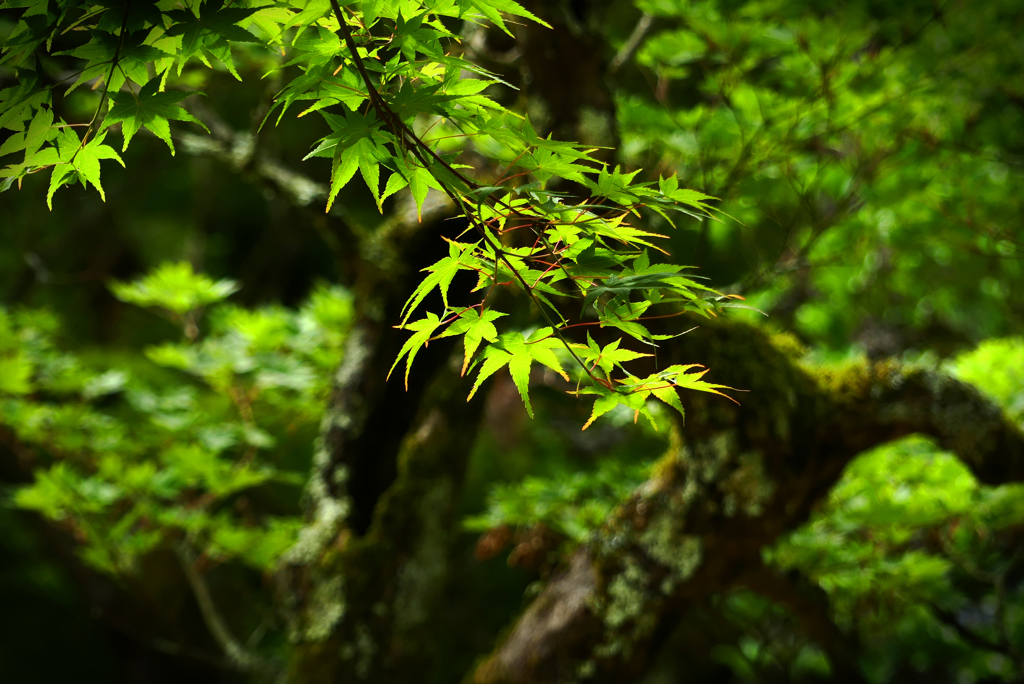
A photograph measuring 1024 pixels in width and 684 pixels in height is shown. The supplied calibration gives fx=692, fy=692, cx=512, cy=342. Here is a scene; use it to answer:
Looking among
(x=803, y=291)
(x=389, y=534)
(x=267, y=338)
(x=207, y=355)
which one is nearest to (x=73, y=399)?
(x=207, y=355)

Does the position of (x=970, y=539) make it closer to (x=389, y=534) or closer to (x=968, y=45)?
(x=968, y=45)

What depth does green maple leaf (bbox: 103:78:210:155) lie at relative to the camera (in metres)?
0.63

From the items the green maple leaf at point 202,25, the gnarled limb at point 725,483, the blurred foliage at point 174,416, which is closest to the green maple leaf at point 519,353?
the green maple leaf at point 202,25

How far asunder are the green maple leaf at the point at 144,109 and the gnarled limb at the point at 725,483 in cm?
94

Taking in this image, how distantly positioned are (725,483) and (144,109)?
1178mm

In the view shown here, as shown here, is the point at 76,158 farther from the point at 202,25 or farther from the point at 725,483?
the point at 725,483

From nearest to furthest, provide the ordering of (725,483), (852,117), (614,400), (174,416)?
(614,400) < (725,483) < (852,117) < (174,416)

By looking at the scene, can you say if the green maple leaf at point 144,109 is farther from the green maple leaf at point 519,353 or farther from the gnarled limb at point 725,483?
the gnarled limb at point 725,483

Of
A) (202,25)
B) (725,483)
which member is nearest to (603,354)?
(202,25)

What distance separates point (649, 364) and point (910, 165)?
1.36m

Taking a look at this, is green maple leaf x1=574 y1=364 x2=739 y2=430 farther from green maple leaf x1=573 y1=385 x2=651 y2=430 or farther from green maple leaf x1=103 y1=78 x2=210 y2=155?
green maple leaf x1=103 y1=78 x2=210 y2=155

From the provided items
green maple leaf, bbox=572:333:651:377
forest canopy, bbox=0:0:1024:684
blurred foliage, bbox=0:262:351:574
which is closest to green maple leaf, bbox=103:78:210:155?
forest canopy, bbox=0:0:1024:684

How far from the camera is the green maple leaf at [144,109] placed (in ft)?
2.06

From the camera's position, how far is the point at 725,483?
1.38 metres
